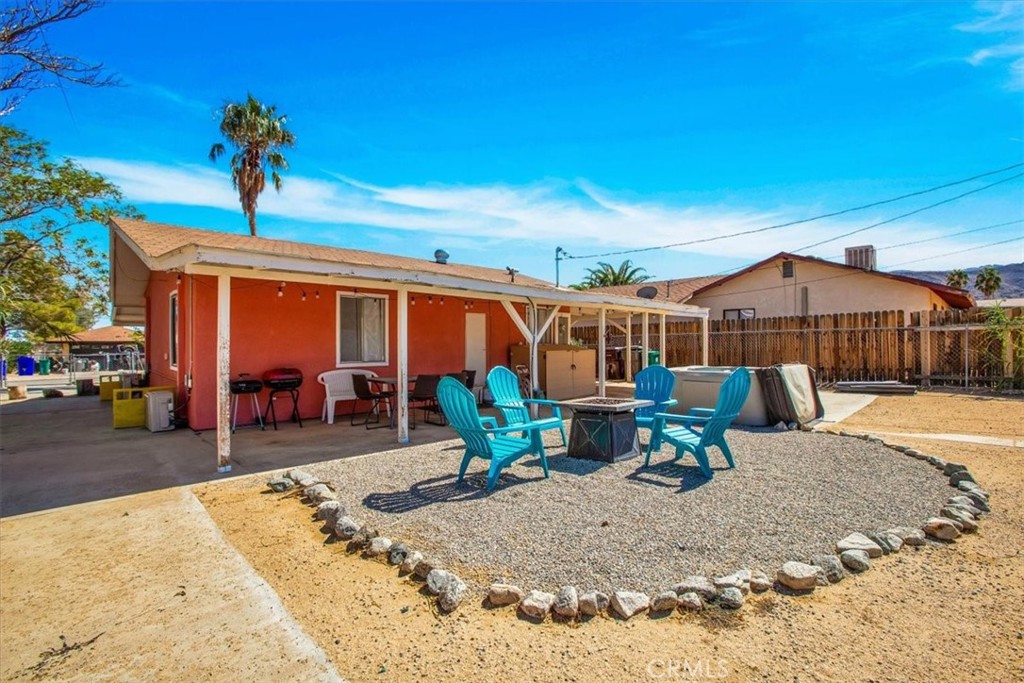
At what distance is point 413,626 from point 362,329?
7607 mm

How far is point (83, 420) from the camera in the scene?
9469 millimetres

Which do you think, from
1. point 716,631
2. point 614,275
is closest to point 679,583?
point 716,631

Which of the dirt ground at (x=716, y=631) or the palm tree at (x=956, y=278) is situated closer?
the dirt ground at (x=716, y=631)

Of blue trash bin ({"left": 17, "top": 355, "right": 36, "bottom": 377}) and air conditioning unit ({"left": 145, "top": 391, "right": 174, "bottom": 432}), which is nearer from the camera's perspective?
air conditioning unit ({"left": 145, "top": 391, "right": 174, "bottom": 432})

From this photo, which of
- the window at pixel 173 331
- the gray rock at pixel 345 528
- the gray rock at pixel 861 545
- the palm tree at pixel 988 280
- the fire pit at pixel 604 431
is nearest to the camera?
the gray rock at pixel 861 545

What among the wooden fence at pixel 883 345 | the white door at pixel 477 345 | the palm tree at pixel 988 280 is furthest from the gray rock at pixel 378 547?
the palm tree at pixel 988 280

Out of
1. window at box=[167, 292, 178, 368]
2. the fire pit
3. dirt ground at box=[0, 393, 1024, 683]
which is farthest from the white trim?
dirt ground at box=[0, 393, 1024, 683]

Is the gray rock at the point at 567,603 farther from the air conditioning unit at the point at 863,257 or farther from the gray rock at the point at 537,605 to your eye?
the air conditioning unit at the point at 863,257

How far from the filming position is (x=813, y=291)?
17.6m

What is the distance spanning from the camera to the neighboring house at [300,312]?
19.3ft

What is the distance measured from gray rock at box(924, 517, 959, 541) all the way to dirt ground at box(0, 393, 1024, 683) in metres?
0.09

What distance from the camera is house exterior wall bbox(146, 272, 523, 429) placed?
7770mm

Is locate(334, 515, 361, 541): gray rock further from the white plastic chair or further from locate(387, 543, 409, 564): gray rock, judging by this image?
the white plastic chair

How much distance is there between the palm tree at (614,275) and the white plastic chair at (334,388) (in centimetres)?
2723
